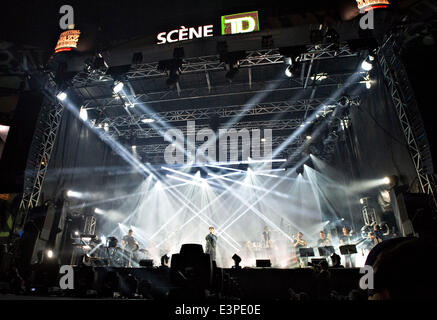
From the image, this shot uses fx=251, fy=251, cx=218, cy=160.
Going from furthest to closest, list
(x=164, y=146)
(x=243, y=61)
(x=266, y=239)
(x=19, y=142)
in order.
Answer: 1. (x=164, y=146)
2. (x=266, y=239)
3. (x=243, y=61)
4. (x=19, y=142)

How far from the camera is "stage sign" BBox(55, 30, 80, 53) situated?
938 cm

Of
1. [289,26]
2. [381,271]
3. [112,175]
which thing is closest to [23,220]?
[112,175]

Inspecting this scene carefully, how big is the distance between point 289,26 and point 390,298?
353 inches

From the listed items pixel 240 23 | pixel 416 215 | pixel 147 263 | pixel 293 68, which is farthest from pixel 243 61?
pixel 147 263

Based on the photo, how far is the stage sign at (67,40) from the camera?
9.38 m

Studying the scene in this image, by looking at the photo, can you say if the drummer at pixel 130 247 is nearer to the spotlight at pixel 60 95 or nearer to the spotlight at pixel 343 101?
the spotlight at pixel 60 95

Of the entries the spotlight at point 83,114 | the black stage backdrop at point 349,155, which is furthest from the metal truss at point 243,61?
the black stage backdrop at point 349,155

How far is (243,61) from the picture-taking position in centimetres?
1003

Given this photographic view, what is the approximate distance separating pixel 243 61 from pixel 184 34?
8.29ft

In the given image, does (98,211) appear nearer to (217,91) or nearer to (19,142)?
(19,142)

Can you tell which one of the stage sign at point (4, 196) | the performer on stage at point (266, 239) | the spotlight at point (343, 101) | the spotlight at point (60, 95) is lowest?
the performer on stage at point (266, 239)

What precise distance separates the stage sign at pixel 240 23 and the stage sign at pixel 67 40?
5639 mm

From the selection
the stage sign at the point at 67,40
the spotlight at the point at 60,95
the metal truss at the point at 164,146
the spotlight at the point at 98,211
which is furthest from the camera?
the metal truss at the point at 164,146
